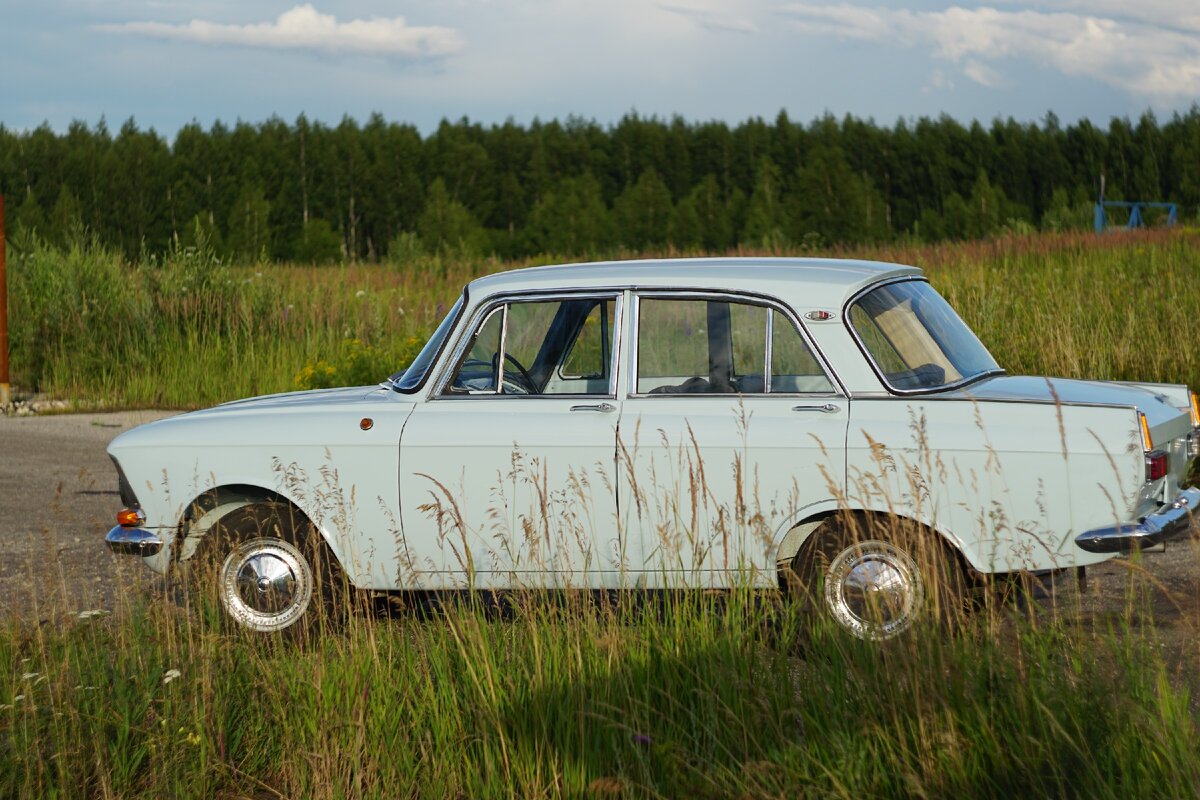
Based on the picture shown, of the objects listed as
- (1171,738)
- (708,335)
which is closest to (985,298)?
(708,335)

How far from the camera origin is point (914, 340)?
19.3ft

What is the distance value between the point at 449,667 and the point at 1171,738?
2248 mm

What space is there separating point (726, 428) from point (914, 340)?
93 cm

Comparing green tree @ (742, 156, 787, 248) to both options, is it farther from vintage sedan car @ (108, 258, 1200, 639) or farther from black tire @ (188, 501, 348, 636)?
black tire @ (188, 501, 348, 636)

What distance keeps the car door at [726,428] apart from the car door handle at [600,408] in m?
0.05

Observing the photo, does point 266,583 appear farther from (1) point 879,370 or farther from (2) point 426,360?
(1) point 879,370

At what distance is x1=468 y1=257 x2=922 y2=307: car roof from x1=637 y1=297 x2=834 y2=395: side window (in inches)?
3.5

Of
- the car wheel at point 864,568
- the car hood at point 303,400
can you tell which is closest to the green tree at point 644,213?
the car hood at point 303,400

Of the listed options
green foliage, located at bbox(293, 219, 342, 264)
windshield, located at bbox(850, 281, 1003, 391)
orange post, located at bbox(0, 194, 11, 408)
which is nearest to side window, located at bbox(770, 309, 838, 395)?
windshield, located at bbox(850, 281, 1003, 391)

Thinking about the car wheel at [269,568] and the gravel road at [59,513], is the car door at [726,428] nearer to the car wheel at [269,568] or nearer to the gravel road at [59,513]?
the car wheel at [269,568]

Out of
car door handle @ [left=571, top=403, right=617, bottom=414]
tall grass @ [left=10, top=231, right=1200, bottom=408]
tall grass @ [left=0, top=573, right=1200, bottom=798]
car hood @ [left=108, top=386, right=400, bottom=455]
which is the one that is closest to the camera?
tall grass @ [left=0, top=573, right=1200, bottom=798]

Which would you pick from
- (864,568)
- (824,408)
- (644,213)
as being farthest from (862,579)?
(644,213)

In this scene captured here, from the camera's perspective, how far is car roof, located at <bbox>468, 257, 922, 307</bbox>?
5801 mm

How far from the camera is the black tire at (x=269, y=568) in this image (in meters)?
5.99
